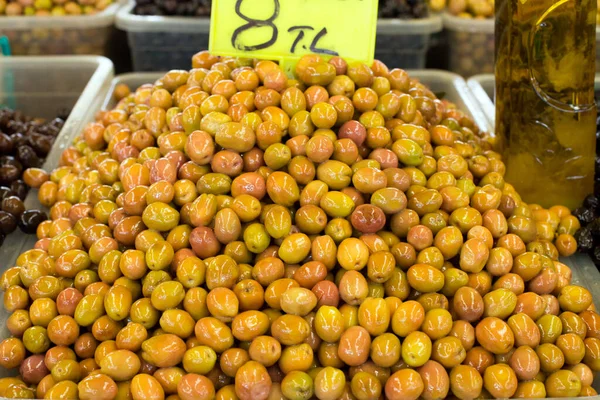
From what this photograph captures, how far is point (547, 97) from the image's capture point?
1991mm

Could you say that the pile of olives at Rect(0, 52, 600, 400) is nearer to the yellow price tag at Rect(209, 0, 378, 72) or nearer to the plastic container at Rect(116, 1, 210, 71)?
the yellow price tag at Rect(209, 0, 378, 72)

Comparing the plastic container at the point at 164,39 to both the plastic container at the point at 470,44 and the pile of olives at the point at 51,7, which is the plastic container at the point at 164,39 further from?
the plastic container at the point at 470,44

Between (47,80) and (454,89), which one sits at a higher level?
(454,89)

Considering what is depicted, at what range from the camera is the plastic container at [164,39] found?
333 cm

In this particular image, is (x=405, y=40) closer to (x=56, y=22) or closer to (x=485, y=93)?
(x=485, y=93)

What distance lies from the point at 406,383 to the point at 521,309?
38cm

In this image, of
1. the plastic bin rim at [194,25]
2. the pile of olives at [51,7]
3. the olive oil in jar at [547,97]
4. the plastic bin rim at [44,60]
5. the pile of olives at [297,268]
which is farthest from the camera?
the pile of olives at [51,7]

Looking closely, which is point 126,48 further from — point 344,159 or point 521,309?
point 521,309

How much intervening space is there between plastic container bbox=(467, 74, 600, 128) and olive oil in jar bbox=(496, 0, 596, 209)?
0.49 metres

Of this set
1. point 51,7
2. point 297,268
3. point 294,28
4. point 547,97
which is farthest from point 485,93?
point 51,7

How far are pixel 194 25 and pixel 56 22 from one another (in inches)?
29.8

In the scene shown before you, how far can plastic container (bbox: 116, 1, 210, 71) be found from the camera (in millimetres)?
3334

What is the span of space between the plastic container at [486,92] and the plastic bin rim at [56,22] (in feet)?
6.54

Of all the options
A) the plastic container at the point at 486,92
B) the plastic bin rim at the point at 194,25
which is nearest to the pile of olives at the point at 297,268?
the plastic container at the point at 486,92
